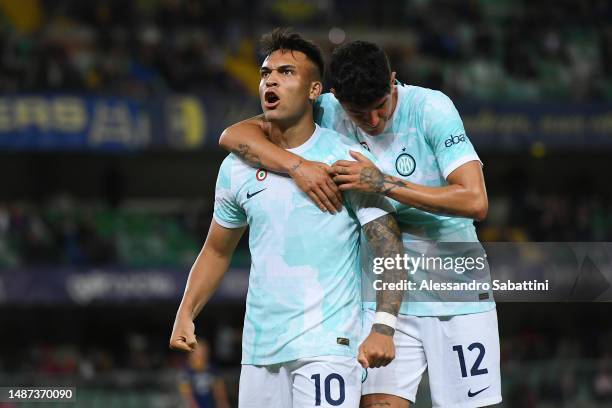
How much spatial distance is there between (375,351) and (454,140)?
109 centimetres

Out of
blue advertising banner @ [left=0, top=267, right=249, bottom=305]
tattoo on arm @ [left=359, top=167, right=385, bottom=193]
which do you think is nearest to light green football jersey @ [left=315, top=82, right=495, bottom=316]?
tattoo on arm @ [left=359, top=167, right=385, bottom=193]

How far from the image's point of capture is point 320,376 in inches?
180

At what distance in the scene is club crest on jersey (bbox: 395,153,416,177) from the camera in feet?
17.1

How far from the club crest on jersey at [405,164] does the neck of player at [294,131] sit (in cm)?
48

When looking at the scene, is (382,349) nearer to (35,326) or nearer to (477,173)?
(477,173)

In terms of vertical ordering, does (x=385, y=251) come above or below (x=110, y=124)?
below

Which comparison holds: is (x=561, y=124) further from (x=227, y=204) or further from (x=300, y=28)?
(x=227, y=204)

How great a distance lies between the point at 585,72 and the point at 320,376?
15.6 metres

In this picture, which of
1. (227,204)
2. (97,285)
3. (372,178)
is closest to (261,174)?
(227,204)

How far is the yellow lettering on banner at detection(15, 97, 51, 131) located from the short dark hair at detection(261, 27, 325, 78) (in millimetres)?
13023

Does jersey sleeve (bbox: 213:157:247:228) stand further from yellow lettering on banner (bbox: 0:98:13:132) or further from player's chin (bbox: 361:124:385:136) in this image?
yellow lettering on banner (bbox: 0:98:13:132)

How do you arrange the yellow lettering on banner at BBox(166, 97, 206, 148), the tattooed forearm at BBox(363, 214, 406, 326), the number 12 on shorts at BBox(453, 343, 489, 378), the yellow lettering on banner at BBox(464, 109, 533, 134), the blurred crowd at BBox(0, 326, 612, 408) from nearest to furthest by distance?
the tattooed forearm at BBox(363, 214, 406, 326)
the number 12 on shorts at BBox(453, 343, 489, 378)
the blurred crowd at BBox(0, 326, 612, 408)
the yellow lettering on banner at BBox(166, 97, 206, 148)
the yellow lettering on banner at BBox(464, 109, 533, 134)

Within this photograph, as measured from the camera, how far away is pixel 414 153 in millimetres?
5215

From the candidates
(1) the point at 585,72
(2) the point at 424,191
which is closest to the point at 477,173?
(2) the point at 424,191
